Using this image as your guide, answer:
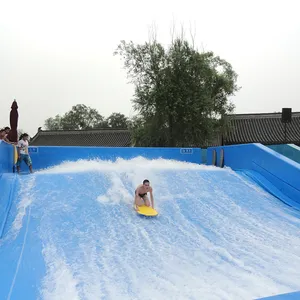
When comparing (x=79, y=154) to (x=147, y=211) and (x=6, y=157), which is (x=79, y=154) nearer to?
(x=6, y=157)

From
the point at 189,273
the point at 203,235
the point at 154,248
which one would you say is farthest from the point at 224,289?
the point at 203,235

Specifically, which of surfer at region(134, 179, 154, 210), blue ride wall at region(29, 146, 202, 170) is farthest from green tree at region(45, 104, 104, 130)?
surfer at region(134, 179, 154, 210)

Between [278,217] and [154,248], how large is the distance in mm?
2464

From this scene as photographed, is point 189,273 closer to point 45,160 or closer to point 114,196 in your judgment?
point 114,196

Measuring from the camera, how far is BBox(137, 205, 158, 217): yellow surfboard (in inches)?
204

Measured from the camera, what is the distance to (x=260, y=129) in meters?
19.9

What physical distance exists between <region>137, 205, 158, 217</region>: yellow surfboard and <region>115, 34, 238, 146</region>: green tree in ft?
29.0

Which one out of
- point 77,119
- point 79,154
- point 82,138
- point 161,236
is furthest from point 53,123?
point 161,236

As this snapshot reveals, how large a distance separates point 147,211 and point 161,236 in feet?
2.47

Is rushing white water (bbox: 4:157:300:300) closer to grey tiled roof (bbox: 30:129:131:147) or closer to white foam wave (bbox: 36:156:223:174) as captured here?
white foam wave (bbox: 36:156:223:174)

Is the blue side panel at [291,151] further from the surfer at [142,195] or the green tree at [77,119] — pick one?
the green tree at [77,119]

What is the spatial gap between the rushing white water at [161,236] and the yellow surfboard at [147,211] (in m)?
0.11

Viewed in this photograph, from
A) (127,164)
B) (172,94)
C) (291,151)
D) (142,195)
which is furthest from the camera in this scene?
(172,94)

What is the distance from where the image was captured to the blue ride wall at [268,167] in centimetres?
660
